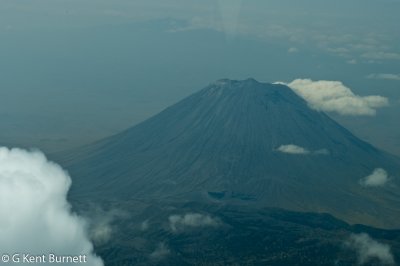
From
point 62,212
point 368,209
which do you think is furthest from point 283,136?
point 62,212

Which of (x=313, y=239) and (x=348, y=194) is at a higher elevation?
(x=348, y=194)

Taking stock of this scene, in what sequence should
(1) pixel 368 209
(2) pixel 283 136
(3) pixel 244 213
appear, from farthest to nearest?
(2) pixel 283 136 < (1) pixel 368 209 < (3) pixel 244 213

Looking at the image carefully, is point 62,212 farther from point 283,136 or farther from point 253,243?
point 283,136

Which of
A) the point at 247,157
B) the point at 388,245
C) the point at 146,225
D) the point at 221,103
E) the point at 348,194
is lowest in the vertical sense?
the point at 388,245

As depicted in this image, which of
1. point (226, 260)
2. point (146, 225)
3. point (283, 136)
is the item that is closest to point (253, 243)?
point (226, 260)

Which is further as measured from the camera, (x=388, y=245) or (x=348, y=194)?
(x=348, y=194)

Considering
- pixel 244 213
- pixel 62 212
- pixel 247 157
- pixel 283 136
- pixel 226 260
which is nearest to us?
pixel 62 212
